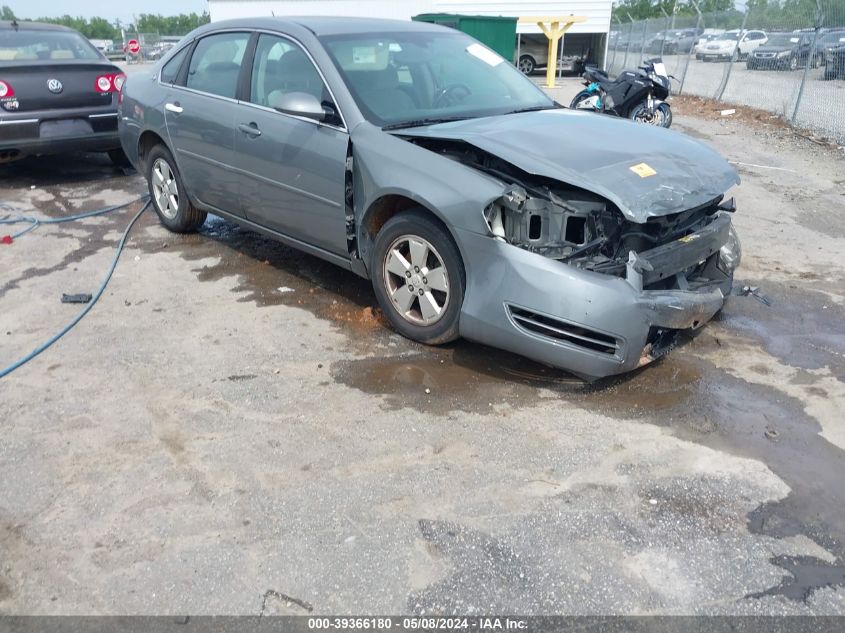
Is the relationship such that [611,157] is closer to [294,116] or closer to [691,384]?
[691,384]

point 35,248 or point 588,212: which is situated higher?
point 588,212

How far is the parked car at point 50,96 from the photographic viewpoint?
767cm

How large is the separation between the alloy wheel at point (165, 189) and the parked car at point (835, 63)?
10888mm

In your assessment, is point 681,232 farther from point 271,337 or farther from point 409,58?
point 271,337

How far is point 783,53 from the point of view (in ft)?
47.0

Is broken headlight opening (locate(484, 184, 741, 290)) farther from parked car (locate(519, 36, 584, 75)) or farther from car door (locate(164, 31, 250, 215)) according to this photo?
parked car (locate(519, 36, 584, 75))

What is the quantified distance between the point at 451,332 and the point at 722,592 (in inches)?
78.2

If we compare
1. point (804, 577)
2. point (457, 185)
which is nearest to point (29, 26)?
point (457, 185)

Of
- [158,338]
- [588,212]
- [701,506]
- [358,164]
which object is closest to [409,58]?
[358,164]

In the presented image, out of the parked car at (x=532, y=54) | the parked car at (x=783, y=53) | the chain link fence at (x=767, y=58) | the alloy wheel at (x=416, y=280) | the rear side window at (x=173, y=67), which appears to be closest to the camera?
the alloy wheel at (x=416, y=280)

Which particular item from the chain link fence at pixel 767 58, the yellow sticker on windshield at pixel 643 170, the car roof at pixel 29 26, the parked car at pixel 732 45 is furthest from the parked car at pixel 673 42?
the yellow sticker on windshield at pixel 643 170

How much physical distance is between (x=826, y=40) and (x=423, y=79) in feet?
35.1

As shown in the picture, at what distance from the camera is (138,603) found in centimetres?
245

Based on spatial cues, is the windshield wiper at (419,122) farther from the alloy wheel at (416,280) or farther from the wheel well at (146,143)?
the wheel well at (146,143)
